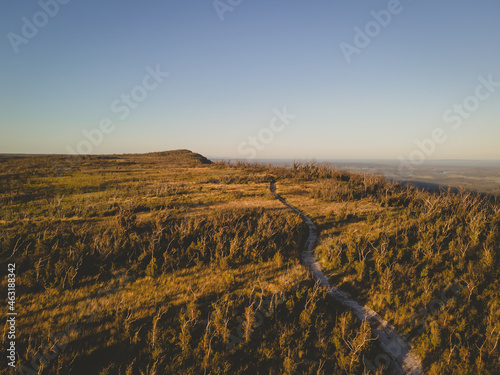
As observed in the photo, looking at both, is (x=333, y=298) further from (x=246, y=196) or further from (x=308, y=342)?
(x=246, y=196)

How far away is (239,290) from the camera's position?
8.06 meters

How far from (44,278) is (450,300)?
1403 centimetres

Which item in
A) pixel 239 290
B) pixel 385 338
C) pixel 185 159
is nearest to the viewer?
pixel 385 338

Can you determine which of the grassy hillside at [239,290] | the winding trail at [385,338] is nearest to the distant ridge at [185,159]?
the grassy hillside at [239,290]

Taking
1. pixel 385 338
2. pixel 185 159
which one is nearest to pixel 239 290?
pixel 385 338

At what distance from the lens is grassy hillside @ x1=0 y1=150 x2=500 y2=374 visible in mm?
5547

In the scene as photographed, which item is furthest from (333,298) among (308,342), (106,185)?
(106,185)

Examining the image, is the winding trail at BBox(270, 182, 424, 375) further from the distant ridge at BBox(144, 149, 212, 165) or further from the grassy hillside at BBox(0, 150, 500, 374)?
the distant ridge at BBox(144, 149, 212, 165)

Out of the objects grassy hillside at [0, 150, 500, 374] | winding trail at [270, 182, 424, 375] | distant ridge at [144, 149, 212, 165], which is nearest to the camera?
grassy hillside at [0, 150, 500, 374]

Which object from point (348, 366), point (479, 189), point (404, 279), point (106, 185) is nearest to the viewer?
point (348, 366)

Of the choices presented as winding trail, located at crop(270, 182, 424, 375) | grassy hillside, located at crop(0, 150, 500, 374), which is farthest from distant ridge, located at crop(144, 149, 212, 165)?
winding trail, located at crop(270, 182, 424, 375)

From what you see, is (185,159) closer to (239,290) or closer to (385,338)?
(239,290)

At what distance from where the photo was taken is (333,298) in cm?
802

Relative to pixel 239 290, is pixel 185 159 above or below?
above
